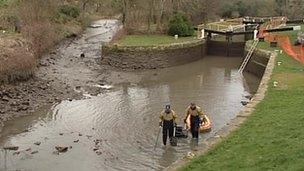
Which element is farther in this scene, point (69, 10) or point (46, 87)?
point (69, 10)

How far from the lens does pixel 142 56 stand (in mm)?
35281

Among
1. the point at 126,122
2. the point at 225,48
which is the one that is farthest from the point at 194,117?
the point at 225,48

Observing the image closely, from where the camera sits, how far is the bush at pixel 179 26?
41125 millimetres

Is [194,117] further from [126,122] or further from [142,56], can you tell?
[142,56]

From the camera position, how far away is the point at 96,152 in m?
17.8

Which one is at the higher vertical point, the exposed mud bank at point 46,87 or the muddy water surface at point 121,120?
the exposed mud bank at point 46,87

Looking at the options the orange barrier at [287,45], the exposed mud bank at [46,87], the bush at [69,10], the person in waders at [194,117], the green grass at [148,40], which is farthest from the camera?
the bush at [69,10]

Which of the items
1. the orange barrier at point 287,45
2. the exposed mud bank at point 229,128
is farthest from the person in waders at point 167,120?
the orange barrier at point 287,45

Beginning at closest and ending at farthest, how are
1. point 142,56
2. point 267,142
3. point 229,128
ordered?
point 267,142 < point 229,128 < point 142,56

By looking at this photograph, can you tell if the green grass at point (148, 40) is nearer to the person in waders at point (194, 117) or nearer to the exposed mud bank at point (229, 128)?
the exposed mud bank at point (229, 128)

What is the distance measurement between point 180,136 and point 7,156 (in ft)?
21.0

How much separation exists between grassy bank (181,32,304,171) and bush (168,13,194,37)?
21.4 meters

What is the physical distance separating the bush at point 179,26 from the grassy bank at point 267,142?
21.4 m

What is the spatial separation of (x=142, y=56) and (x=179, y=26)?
23.4 feet
